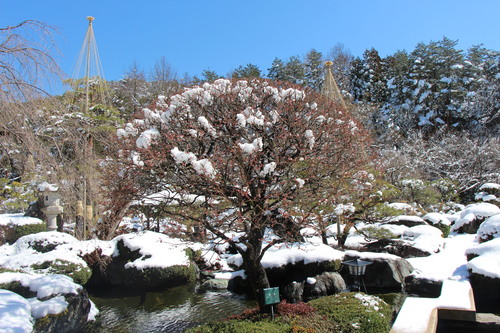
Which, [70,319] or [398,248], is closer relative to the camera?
[70,319]

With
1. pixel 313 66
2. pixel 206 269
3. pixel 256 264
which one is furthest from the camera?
pixel 313 66

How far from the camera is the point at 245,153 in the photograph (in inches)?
206

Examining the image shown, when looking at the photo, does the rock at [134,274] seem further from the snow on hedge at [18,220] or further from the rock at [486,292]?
the rock at [486,292]

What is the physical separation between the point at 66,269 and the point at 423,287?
9.47 meters

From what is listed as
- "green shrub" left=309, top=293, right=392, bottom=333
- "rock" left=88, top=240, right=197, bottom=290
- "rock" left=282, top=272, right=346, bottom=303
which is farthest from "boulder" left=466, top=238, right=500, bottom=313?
"rock" left=88, top=240, right=197, bottom=290

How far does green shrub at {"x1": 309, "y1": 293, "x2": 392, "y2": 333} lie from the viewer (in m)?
5.16

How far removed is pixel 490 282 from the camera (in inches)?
301

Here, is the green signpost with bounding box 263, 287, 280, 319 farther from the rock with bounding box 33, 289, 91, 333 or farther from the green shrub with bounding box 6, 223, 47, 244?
the green shrub with bounding box 6, 223, 47, 244

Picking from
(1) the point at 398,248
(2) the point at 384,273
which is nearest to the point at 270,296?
(2) the point at 384,273

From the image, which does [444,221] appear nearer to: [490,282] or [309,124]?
[490,282]

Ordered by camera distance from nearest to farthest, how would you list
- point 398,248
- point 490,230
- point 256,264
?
point 256,264, point 490,230, point 398,248

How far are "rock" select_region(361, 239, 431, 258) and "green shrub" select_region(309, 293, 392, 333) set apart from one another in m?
6.17

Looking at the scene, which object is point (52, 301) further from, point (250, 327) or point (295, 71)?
point (295, 71)

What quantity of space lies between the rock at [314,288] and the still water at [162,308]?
1068 millimetres
